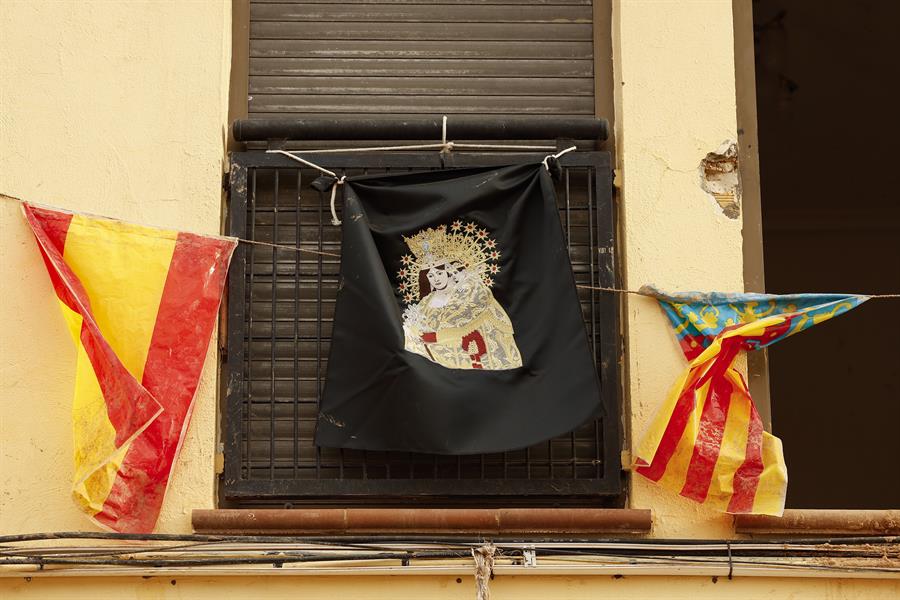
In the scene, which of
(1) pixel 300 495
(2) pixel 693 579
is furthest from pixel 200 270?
(2) pixel 693 579

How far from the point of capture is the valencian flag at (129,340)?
17.9 ft

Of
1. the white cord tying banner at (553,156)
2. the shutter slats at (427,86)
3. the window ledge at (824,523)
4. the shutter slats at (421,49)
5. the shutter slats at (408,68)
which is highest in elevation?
the shutter slats at (421,49)

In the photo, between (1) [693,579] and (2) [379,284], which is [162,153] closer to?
(2) [379,284]

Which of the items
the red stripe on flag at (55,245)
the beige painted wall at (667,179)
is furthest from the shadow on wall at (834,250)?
the red stripe on flag at (55,245)

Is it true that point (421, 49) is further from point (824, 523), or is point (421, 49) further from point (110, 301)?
point (824, 523)

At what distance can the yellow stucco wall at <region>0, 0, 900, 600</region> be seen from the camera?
5609mm

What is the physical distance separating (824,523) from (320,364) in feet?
7.49

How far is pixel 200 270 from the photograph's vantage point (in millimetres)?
5695

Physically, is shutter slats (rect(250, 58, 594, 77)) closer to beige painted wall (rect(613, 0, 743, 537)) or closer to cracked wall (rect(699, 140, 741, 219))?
beige painted wall (rect(613, 0, 743, 537))

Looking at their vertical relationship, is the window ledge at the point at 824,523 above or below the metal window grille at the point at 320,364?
below

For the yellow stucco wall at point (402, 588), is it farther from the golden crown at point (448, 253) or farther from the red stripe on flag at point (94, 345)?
the golden crown at point (448, 253)

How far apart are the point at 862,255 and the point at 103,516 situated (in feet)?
26.6

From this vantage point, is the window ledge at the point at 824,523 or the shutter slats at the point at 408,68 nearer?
the window ledge at the point at 824,523

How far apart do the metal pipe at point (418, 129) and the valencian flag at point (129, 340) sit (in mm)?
589
